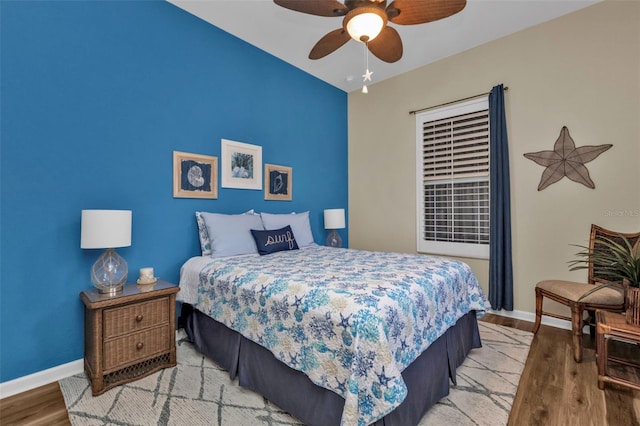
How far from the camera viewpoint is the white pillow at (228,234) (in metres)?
2.67

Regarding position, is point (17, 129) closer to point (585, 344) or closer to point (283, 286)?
point (283, 286)

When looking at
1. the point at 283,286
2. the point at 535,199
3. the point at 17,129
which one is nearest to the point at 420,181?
the point at 535,199

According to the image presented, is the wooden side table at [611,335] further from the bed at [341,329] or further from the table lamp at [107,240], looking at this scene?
the table lamp at [107,240]

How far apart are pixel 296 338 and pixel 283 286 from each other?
30cm

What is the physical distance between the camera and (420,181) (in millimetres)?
3910

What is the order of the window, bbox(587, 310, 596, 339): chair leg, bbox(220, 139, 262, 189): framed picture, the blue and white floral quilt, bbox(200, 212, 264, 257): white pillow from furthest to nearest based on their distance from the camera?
the window < bbox(220, 139, 262, 189): framed picture < bbox(200, 212, 264, 257): white pillow < bbox(587, 310, 596, 339): chair leg < the blue and white floral quilt

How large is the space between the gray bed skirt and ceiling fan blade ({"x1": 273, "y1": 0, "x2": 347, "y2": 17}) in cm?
219

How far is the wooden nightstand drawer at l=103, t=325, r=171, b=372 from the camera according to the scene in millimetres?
1914

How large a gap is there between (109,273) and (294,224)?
1.82 meters

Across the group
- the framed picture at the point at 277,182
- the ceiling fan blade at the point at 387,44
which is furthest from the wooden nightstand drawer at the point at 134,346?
the ceiling fan blade at the point at 387,44

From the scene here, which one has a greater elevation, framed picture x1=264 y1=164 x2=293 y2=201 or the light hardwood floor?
framed picture x1=264 y1=164 x2=293 y2=201

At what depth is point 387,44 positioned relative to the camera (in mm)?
2258

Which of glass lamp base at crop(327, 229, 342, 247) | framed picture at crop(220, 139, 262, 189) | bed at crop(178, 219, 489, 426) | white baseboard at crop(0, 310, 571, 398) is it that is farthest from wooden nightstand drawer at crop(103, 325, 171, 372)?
glass lamp base at crop(327, 229, 342, 247)

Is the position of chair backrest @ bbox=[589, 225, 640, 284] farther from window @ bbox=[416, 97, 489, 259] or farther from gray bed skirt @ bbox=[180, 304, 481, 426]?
gray bed skirt @ bbox=[180, 304, 481, 426]
